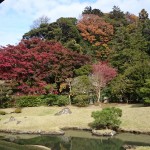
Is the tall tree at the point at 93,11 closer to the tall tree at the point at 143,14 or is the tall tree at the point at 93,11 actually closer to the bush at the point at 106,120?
the tall tree at the point at 143,14

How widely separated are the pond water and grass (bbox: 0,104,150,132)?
1690 mm

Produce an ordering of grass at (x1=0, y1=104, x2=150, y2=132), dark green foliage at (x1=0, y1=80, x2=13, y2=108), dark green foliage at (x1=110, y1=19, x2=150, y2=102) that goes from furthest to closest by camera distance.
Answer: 1. dark green foliage at (x1=0, y1=80, x2=13, y2=108)
2. dark green foliage at (x1=110, y1=19, x2=150, y2=102)
3. grass at (x1=0, y1=104, x2=150, y2=132)

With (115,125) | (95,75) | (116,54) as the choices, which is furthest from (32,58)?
(115,125)

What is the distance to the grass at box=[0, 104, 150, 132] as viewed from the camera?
2852 centimetres

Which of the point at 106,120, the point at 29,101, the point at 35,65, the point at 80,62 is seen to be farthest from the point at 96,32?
the point at 106,120

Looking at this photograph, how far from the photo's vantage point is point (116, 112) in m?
29.6

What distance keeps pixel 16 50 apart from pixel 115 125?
19.8m

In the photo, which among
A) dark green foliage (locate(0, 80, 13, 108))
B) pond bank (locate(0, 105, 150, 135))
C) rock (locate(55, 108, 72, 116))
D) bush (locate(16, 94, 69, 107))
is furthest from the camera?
bush (locate(16, 94, 69, 107))

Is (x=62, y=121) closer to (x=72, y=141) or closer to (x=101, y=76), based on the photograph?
(x=72, y=141)

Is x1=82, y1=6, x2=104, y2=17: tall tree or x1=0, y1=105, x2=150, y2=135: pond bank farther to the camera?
x1=82, y1=6, x2=104, y2=17: tall tree

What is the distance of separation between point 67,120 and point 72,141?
267 inches

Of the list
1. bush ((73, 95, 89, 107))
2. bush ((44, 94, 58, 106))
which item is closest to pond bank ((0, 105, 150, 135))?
bush ((73, 95, 89, 107))

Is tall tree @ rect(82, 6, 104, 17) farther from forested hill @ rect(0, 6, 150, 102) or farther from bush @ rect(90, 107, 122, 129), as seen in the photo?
bush @ rect(90, 107, 122, 129)

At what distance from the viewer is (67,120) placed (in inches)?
1233
